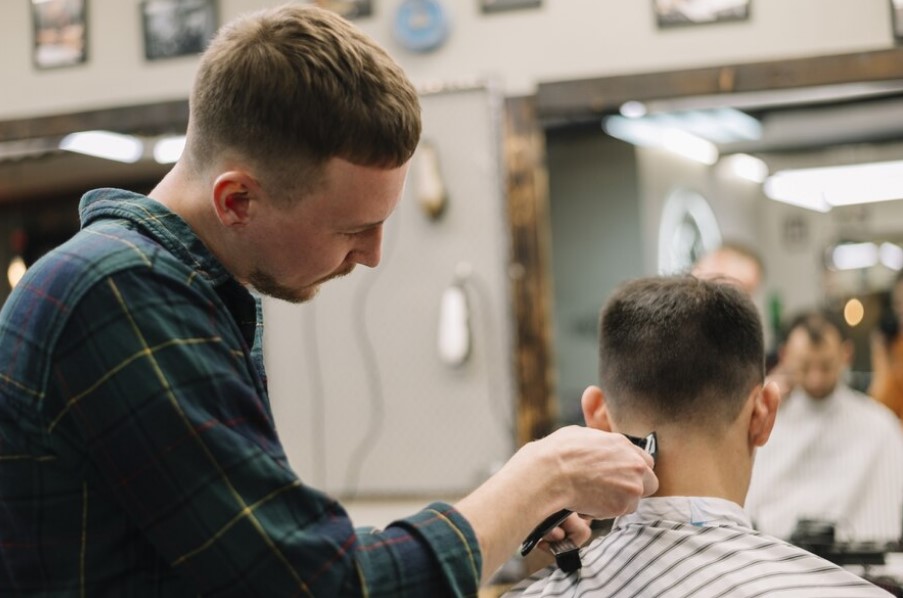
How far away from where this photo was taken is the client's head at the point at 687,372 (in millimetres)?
1627

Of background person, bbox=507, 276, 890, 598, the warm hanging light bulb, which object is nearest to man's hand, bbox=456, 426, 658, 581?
background person, bbox=507, 276, 890, 598

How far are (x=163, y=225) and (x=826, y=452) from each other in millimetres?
3541

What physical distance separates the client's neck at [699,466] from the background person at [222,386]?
0.43 metres

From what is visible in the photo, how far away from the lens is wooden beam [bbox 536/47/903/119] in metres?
3.77

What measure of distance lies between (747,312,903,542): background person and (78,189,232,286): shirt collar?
317 centimetres

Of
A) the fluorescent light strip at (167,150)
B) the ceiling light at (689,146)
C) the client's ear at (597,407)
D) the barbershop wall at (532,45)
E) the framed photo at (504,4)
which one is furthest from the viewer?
the ceiling light at (689,146)

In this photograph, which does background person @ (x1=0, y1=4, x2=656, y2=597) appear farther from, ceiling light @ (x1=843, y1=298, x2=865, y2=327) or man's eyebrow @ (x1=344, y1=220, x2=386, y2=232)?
ceiling light @ (x1=843, y1=298, x2=865, y2=327)

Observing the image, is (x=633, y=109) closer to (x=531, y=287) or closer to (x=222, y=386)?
(x=531, y=287)

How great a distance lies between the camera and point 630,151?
20.3 feet

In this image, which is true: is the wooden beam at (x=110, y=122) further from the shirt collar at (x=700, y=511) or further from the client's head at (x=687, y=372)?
the shirt collar at (x=700, y=511)

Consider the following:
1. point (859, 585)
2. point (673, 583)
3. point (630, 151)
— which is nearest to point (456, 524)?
point (673, 583)

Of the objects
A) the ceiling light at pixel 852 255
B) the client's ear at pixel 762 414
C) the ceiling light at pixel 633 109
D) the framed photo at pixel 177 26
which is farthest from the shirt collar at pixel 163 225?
the ceiling light at pixel 852 255

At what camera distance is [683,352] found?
5.44 feet

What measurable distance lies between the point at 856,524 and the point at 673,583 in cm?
273
